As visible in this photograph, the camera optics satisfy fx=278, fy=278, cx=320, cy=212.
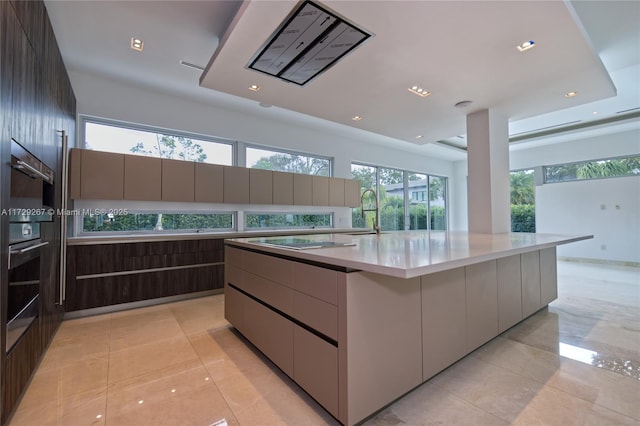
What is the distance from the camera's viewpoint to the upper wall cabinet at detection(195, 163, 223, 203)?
13.5 ft

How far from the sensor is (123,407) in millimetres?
1635

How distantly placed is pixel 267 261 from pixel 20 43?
6.55 feet

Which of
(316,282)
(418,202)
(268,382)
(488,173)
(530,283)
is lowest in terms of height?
(268,382)

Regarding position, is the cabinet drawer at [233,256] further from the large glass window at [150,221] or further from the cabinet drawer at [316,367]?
the large glass window at [150,221]

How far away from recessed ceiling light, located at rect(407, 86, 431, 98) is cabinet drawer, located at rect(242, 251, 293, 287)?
2.44 meters

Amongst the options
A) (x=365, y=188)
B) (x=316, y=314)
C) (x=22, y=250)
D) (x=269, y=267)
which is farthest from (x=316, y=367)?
(x=365, y=188)

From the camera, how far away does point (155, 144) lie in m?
4.16

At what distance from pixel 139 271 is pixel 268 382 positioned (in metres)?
2.54

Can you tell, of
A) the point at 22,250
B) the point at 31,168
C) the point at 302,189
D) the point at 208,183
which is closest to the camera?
the point at 22,250

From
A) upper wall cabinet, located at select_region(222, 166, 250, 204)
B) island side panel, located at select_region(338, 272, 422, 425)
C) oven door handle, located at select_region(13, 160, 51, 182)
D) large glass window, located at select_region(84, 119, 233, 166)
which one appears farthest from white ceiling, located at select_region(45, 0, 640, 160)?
island side panel, located at select_region(338, 272, 422, 425)

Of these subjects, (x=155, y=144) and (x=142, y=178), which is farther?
(x=155, y=144)

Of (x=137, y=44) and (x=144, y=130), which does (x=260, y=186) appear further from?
(x=137, y=44)

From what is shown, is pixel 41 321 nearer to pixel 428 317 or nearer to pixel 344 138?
pixel 428 317

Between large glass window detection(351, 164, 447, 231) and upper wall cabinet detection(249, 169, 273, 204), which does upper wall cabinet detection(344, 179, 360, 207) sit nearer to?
large glass window detection(351, 164, 447, 231)
